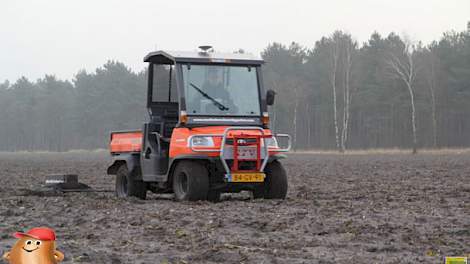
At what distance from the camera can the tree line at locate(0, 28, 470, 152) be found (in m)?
→ 68.9

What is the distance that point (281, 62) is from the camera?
283 ft

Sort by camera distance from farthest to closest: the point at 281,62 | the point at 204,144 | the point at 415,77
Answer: the point at 281,62 < the point at 415,77 < the point at 204,144

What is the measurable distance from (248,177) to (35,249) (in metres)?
9.71

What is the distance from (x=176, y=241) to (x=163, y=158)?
6.20 metres

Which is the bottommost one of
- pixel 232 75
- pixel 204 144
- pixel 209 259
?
pixel 209 259

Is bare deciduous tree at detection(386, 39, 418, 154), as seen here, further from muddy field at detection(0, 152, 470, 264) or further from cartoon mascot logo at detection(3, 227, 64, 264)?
cartoon mascot logo at detection(3, 227, 64, 264)

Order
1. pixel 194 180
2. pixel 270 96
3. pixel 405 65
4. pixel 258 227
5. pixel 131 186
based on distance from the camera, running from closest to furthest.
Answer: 1. pixel 258 227
2. pixel 194 180
3. pixel 270 96
4. pixel 131 186
5. pixel 405 65

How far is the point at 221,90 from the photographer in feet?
49.1

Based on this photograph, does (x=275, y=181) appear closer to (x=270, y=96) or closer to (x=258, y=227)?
(x=270, y=96)

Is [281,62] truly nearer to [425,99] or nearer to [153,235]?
[425,99]

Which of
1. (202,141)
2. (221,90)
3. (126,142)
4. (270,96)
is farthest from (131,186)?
(270,96)

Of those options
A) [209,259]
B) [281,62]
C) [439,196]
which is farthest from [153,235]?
[281,62]

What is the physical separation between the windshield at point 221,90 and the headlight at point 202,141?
0.73 m

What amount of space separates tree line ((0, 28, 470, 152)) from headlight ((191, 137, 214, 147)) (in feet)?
139
